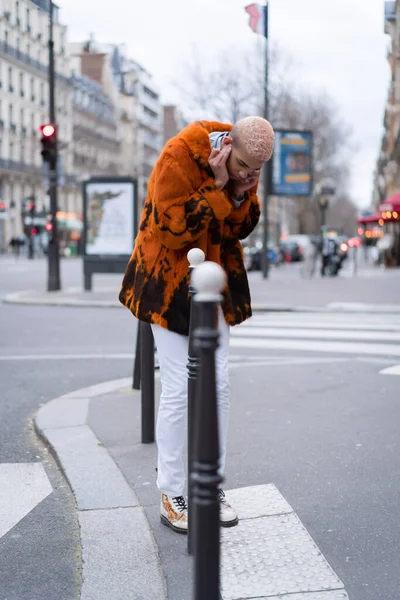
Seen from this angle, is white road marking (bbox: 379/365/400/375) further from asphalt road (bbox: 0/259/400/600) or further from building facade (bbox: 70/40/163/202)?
building facade (bbox: 70/40/163/202)

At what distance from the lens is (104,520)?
3.77 metres

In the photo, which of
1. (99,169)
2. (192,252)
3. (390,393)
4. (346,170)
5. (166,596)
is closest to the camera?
(166,596)

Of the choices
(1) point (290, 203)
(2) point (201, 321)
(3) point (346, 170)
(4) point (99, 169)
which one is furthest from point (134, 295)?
(4) point (99, 169)

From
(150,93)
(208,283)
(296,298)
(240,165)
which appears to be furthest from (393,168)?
(150,93)

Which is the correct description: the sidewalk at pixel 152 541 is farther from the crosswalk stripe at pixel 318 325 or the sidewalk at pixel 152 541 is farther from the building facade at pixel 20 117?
the building facade at pixel 20 117

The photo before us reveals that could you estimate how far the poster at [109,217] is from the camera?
18672 millimetres

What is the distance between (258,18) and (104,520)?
67.4ft

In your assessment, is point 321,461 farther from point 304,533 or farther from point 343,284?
point 343,284

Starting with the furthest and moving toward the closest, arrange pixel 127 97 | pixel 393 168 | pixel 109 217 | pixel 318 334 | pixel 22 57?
pixel 127 97 → pixel 22 57 → pixel 393 168 → pixel 109 217 → pixel 318 334

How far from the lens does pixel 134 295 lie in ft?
12.2

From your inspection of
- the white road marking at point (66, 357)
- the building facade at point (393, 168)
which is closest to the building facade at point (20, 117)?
the building facade at point (393, 168)

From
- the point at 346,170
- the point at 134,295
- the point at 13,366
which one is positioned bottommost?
the point at 13,366

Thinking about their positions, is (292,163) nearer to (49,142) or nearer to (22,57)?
(49,142)

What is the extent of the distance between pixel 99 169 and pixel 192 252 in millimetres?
94066
